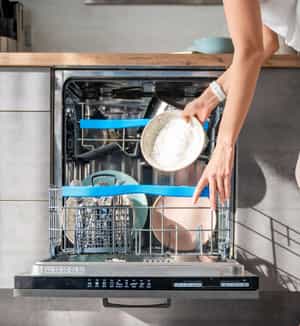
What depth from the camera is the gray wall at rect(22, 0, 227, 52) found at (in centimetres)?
225

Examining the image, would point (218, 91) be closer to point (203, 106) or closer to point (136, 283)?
point (203, 106)

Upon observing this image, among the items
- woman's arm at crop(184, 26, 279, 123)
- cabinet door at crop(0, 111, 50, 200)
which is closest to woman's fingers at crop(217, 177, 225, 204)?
woman's arm at crop(184, 26, 279, 123)

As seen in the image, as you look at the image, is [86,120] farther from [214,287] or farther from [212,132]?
[214,287]

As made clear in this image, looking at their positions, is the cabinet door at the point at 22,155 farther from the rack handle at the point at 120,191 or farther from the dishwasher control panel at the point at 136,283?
the dishwasher control panel at the point at 136,283

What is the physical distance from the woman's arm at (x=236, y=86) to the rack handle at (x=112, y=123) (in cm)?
71

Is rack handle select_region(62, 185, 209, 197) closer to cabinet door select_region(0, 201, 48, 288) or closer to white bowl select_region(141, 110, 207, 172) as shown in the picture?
white bowl select_region(141, 110, 207, 172)

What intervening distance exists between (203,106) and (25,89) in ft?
1.95

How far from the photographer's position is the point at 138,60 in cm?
168

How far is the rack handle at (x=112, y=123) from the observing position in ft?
5.74

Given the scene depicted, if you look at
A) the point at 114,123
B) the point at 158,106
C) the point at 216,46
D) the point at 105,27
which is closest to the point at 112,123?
the point at 114,123

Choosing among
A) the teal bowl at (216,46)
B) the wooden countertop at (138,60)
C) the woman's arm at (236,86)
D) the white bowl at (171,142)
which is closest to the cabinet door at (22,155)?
the wooden countertop at (138,60)

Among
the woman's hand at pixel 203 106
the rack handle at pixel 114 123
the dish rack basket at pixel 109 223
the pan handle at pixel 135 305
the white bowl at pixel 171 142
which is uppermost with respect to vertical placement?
the woman's hand at pixel 203 106

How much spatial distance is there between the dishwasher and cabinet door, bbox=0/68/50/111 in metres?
0.03

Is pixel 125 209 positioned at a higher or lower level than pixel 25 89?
lower
